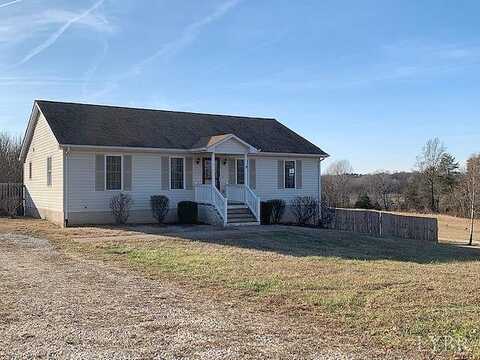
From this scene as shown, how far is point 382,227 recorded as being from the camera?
22.9 meters

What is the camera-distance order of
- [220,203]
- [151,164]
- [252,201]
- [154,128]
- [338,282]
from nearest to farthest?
1. [338,282]
2. [220,203]
3. [151,164]
4. [252,201]
5. [154,128]

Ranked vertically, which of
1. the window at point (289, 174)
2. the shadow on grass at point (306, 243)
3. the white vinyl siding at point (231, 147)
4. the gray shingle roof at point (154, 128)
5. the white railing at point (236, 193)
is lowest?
the shadow on grass at point (306, 243)

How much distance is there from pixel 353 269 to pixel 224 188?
42.2ft

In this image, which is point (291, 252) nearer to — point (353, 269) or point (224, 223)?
point (353, 269)

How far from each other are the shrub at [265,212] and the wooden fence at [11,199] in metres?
12.6

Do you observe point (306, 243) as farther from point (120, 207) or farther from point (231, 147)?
point (120, 207)

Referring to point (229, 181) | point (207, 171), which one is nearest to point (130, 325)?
point (207, 171)

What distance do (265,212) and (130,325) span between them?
16036mm

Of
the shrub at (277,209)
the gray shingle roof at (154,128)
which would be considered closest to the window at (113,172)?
the gray shingle roof at (154,128)

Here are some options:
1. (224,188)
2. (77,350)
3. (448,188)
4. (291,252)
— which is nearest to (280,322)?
(77,350)

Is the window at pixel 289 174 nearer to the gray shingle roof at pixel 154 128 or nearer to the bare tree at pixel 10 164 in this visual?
the gray shingle roof at pixel 154 128

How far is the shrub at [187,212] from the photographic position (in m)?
20.9

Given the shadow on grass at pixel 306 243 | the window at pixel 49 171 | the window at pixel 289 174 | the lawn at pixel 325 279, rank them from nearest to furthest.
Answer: the lawn at pixel 325 279 < the shadow on grass at pixel 306 243 < the window at pixel 49 171 < the window at pixel 289 174

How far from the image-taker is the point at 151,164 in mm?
21078
